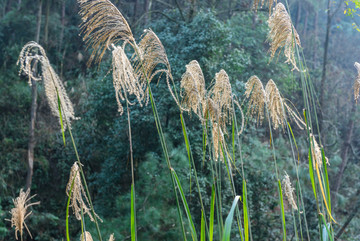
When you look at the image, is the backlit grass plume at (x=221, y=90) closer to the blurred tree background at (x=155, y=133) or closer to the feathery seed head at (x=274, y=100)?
the feathery seed head at (x=274, y=100)

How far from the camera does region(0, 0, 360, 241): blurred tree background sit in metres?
6.65

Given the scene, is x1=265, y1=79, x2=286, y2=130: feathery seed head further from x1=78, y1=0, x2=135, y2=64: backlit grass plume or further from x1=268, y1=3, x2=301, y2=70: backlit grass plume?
x1=78, y1=0, x2=135, y2=64: backlit grass plume

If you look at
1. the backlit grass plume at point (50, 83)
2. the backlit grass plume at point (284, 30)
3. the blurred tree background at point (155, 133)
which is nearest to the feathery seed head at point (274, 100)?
the backlit grass plume at point (284, 30)

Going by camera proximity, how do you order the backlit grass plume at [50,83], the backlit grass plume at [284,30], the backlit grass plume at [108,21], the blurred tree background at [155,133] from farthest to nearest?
the blurred tree background at [155,133], the backlit grass plume at [284,30], the backlit grass plume at [108,21], the backlit grass plume at [50,83]

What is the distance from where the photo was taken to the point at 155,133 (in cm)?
712

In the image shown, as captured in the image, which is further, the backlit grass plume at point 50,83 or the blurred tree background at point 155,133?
the blurred tree background at point 155,133

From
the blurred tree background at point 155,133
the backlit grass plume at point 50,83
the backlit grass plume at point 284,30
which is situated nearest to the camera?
the backlit grass plume at point 50,83

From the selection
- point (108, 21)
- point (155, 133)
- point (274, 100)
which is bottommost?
point (155, 133)

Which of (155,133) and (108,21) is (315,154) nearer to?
(108,21)

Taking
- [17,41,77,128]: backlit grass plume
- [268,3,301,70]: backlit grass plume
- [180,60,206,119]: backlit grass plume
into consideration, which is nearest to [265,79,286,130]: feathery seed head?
[268,3,301,70]: backlit grass plume

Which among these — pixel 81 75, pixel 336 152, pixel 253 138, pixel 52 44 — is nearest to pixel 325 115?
pixel 336 152

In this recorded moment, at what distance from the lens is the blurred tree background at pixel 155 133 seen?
6.65 meters

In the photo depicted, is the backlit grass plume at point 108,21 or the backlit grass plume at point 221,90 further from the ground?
the backlit grass plume at point 108,21

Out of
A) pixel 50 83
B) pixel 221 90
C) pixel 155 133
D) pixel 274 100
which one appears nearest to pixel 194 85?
pixel 221 90
